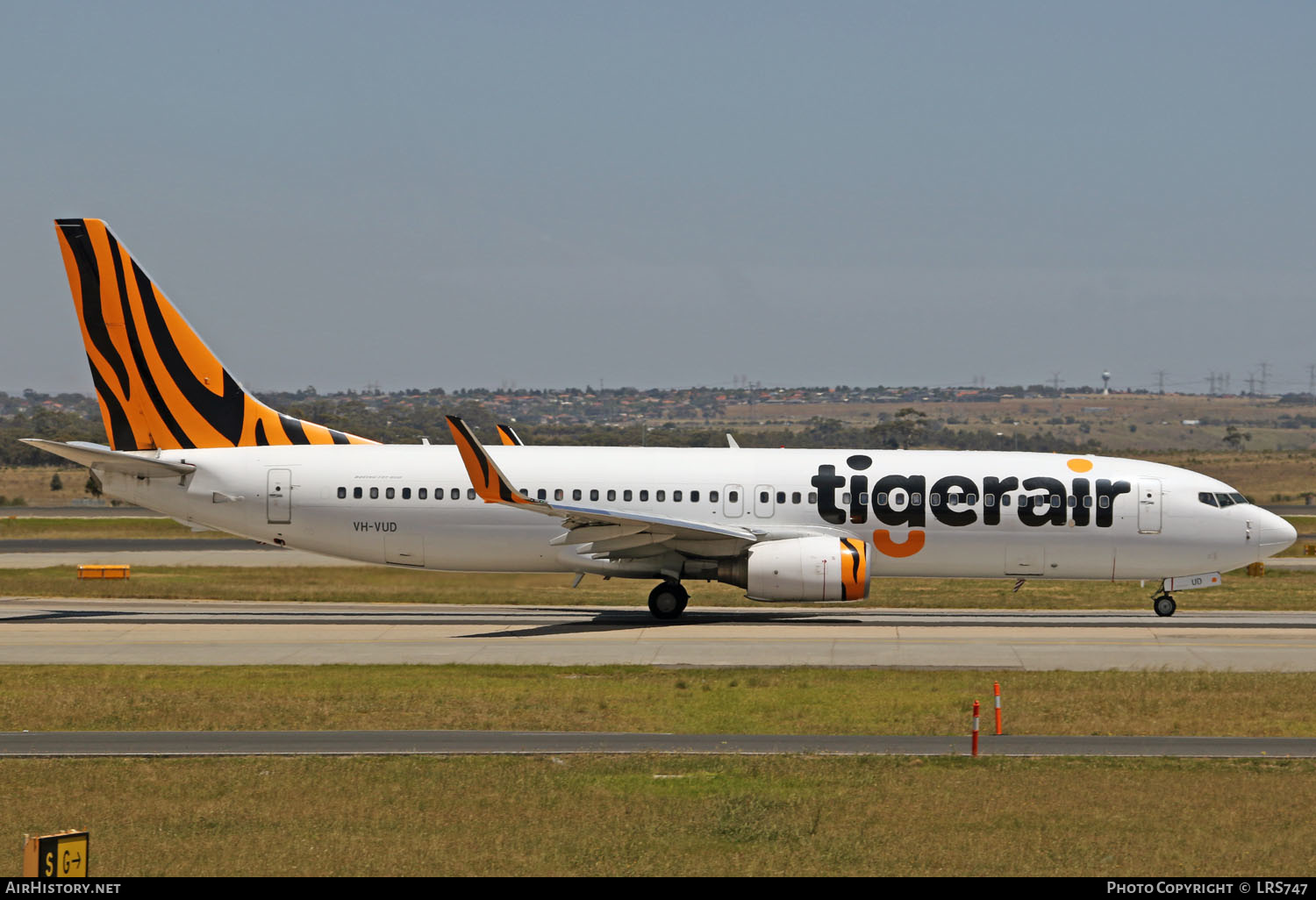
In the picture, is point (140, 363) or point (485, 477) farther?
point (140, 363)

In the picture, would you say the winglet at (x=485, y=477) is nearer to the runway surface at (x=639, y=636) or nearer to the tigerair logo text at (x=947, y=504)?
the runway surface at (x=639, y=636)

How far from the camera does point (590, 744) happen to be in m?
19.8

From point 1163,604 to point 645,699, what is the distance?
18.6m

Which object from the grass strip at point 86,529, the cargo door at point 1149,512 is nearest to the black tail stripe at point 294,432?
the cargo door at point 1149,512

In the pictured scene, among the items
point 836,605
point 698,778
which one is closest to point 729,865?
point 698,778

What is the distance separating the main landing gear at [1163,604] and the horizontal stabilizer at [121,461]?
25592 millimetres

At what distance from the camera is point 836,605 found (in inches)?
1555

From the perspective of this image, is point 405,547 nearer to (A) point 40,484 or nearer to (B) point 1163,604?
(B) point 1163,604

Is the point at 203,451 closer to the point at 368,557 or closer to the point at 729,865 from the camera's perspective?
the point at 368,557

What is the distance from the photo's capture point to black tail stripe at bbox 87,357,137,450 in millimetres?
36969

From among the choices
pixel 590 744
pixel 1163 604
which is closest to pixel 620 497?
pixel 1163 604

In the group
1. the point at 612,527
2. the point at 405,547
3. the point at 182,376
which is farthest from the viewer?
the point at 182,376

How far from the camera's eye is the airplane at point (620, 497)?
116 feet

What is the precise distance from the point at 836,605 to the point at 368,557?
13.2 metres
